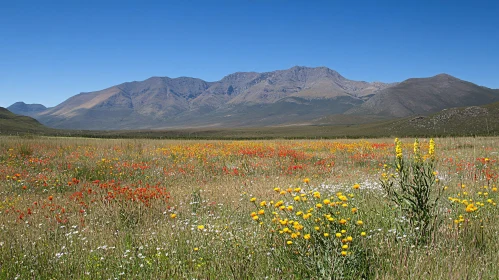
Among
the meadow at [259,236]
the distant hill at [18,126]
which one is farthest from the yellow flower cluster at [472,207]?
the distant hill at [18,126]

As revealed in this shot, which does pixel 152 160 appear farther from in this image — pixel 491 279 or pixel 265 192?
pixel 491 279

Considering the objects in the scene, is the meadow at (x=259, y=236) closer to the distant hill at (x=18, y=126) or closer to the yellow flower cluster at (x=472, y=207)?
the yellow flower cluster at (x=472, y=207)

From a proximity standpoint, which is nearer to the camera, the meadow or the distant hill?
the meadow

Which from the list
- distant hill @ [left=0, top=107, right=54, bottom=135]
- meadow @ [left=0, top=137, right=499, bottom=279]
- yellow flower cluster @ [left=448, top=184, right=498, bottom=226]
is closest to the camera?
meadow @ [left=0, top=137, right=499, bottom=279]

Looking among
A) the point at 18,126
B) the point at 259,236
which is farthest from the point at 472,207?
the point at 18,126

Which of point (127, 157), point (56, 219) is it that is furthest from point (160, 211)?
point (127, 157)

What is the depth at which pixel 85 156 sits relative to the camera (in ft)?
51.3

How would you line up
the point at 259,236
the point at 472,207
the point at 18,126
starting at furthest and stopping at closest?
1. the point at 18,126
2. the point at 259,236
3. the point at 472,207

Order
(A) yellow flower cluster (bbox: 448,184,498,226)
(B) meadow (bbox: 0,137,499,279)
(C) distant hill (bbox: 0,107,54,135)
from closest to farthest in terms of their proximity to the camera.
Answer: (B) meadow (bbox: 0,137,499,279) → (A) yellow flower cluster (bbox: 448,184,498,226) → (C) distant hill (bbox: 0,107,54,135)

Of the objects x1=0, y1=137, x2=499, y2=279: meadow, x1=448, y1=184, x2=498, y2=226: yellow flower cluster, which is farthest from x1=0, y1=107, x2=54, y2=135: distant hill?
x1=448, y1=184, x2=498, y2=226: yellow flower cluster

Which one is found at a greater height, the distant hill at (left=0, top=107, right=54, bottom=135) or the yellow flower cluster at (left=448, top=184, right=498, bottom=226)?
the distant hill at (left=0, top=107, right=54, bottom=135)

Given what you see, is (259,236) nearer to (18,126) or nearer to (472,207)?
(472,207)

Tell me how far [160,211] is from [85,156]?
407 inches

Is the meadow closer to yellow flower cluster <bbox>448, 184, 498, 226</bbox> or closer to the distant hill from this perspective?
yellow flower cluster <bbox>448, 184, 498, 226</bbox>
